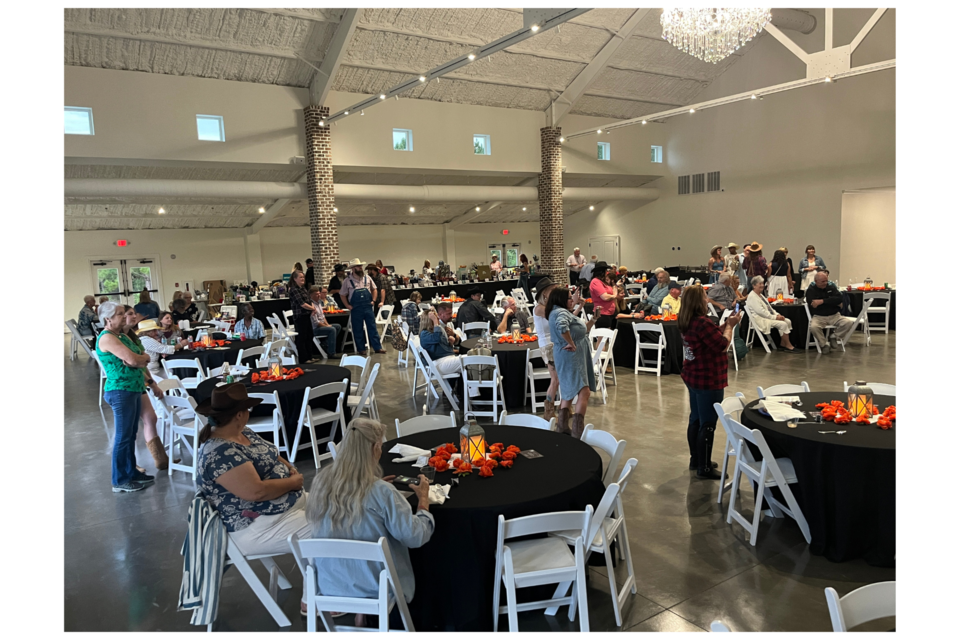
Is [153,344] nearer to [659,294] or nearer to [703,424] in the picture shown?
[703,424]

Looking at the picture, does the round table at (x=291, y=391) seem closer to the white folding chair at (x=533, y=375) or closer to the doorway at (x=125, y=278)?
the white folding chair at (x=533, y=375)

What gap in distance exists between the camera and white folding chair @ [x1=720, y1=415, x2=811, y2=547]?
3.45m

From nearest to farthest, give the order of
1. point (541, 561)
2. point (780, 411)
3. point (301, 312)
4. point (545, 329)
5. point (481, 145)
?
point (541, 561) < point (780, 411) < point (545, 329) < point (301, 312) < point (481, 145)

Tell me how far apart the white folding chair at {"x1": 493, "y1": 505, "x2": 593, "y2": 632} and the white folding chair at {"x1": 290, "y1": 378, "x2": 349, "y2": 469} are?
2.64 m

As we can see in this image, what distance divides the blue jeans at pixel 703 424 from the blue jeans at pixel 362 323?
7200 mm

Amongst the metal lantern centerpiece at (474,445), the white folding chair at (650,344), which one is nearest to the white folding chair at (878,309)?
the white folding chair at (650,344)

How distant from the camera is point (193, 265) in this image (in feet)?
61.7

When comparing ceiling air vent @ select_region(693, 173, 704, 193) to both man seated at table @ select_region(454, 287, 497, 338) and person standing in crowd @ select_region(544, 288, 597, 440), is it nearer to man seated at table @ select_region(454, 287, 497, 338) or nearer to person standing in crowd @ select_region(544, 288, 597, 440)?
man seated at table @ select_region(454, 287, 497, 338)

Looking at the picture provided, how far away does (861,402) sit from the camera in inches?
145

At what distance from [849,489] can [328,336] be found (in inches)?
335

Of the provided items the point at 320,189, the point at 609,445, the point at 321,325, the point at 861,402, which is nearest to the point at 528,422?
the point at 609,445

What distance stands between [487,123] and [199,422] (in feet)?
43.7

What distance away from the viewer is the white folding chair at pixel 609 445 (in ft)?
11.1

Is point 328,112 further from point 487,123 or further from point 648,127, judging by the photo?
point 648,127
